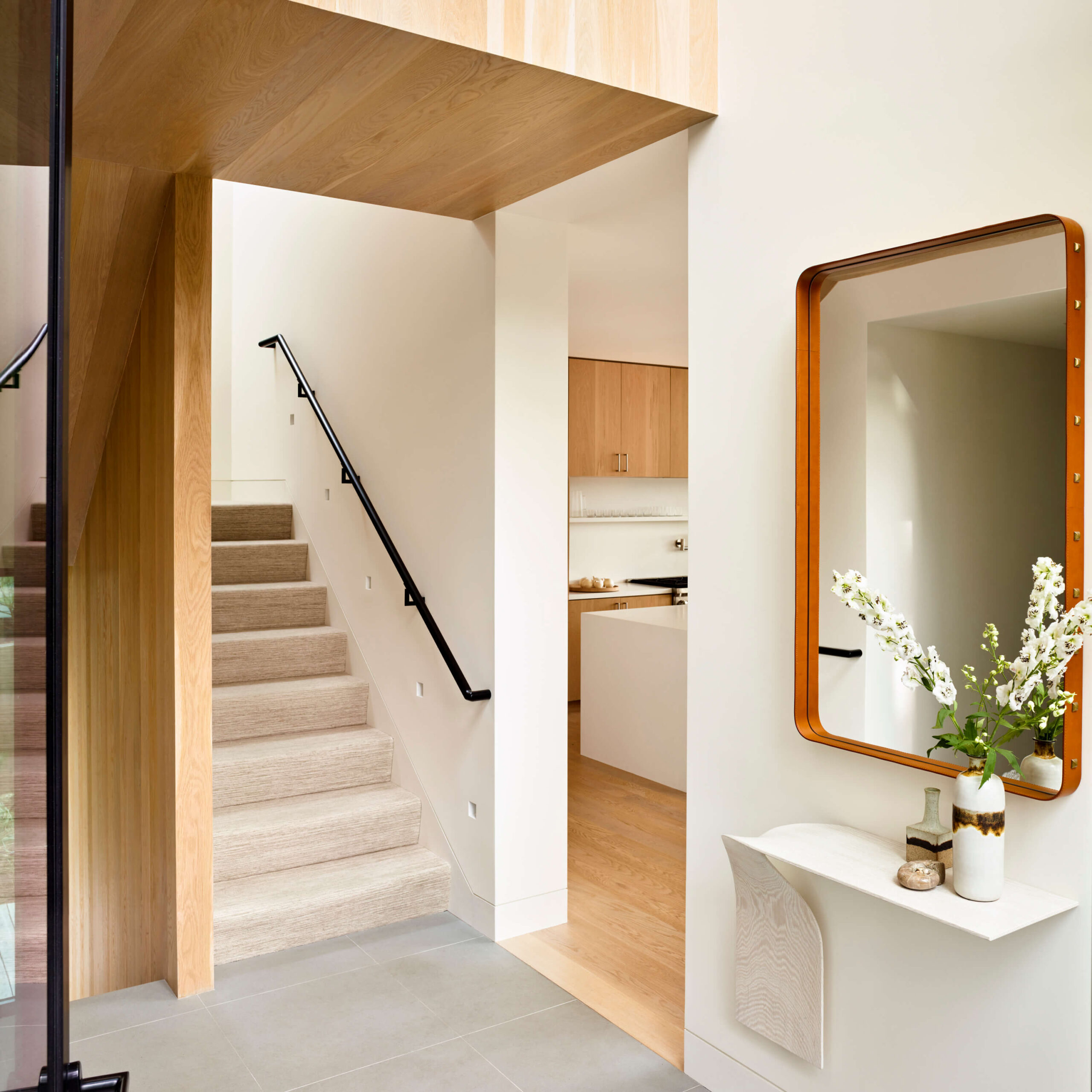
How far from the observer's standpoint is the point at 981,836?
160cm

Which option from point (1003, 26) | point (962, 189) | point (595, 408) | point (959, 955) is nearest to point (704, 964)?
point (959, 955)

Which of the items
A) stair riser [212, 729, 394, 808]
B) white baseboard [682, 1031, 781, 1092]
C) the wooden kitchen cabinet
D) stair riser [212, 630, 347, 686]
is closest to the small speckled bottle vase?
white baseboard [682, 1031, 781, 1092]

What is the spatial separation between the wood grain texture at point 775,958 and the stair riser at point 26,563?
1589 millimetres

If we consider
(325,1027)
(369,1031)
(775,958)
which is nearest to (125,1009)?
(325,1027)

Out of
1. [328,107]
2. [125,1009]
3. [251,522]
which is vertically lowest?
[125,1009]

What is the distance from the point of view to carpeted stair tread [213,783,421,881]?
333 cm

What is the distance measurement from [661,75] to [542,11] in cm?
33

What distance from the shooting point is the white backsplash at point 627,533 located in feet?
23.9

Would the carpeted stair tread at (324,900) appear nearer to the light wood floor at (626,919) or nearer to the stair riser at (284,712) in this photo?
the light wood floor at (626,919)

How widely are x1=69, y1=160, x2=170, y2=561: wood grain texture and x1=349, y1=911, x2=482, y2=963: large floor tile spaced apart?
160 centimetres

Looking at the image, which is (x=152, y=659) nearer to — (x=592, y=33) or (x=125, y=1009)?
(x=125, y=1009)

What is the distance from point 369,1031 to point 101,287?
2448mm

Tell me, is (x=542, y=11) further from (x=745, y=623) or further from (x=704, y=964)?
(x=704, y=964)

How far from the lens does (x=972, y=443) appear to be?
67.9 inches
